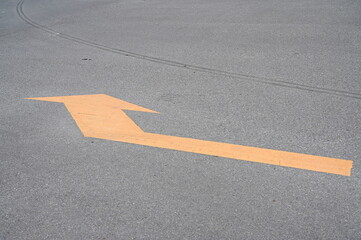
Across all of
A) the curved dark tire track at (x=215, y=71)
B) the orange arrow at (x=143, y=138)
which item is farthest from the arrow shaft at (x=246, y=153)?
the curved dark tire track at (x=215, y=71)

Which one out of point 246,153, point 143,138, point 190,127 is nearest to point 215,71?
point 190,127

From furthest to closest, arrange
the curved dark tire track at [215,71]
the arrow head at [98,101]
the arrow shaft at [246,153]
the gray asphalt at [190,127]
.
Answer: the curved dark tire track at [215,71]
the arrow head at [98,101]
the arrow shaft at [246,153]
the gray asphalt at [190,127]

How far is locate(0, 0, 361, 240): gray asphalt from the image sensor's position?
330 centimetres

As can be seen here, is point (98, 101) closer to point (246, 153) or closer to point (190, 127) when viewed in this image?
point (190, 127)

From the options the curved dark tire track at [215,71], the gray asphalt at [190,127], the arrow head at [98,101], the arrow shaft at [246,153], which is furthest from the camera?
the curved dark tire track at [215,71]

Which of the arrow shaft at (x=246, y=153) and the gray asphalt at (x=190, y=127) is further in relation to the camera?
the arrow shaft at (x=246, y=153)

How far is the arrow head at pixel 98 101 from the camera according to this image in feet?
17.6

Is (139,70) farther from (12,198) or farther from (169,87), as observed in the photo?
(12,198)

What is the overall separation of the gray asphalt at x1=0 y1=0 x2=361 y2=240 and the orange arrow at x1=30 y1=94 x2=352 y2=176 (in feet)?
0.35

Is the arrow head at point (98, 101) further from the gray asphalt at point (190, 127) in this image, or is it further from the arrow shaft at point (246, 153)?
the arrow shaft at point (246, 153)

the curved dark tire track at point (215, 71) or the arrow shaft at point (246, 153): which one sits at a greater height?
the curved dark tire track at point (215, 71)

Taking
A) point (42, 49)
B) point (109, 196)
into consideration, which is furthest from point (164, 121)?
point (42, 49)

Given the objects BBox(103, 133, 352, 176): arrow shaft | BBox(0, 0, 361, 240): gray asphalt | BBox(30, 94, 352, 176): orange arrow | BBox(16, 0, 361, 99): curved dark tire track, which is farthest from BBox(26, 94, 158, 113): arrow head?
BBox(16, 0, 361, 99): curved dark tire track

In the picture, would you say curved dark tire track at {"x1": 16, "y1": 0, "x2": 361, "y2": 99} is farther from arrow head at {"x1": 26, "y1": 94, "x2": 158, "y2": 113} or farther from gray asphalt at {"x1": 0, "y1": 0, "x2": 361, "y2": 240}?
arrow head at {"x1": 26, "y1": 94, "x2": 158, "y2": 113}
